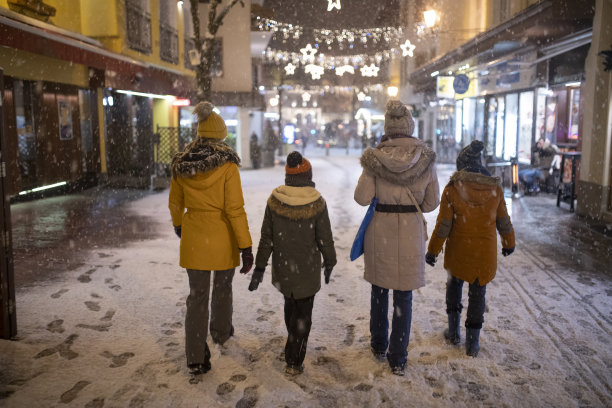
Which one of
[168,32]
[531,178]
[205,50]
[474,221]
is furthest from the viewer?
[168,32]

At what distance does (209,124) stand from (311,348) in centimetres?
209

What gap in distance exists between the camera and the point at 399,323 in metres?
4.20

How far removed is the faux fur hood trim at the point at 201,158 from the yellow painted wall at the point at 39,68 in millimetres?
10287

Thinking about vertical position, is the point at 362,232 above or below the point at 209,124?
below

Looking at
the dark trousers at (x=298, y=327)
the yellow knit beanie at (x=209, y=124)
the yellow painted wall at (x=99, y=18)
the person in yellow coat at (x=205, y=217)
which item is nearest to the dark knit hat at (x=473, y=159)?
the dark trousers at (x=298, y=327)

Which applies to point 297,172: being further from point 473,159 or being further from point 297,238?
point 473,159

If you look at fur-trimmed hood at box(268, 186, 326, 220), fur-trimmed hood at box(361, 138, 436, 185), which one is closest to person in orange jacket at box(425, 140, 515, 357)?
fur-trimmed hood at box(361, 138, 436, 185)

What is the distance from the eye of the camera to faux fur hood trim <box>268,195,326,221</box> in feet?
13.0

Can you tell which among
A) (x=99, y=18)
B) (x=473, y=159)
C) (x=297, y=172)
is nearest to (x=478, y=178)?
(x=473, y=159)

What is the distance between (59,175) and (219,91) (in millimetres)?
12115

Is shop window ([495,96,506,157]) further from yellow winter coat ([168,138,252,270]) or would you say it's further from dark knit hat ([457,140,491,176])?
yellow winter coat ([168,138,252,270])

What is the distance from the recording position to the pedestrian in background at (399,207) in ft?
13.4

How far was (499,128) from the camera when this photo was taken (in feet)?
64.3

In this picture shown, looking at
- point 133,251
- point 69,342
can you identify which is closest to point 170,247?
point 133,251
